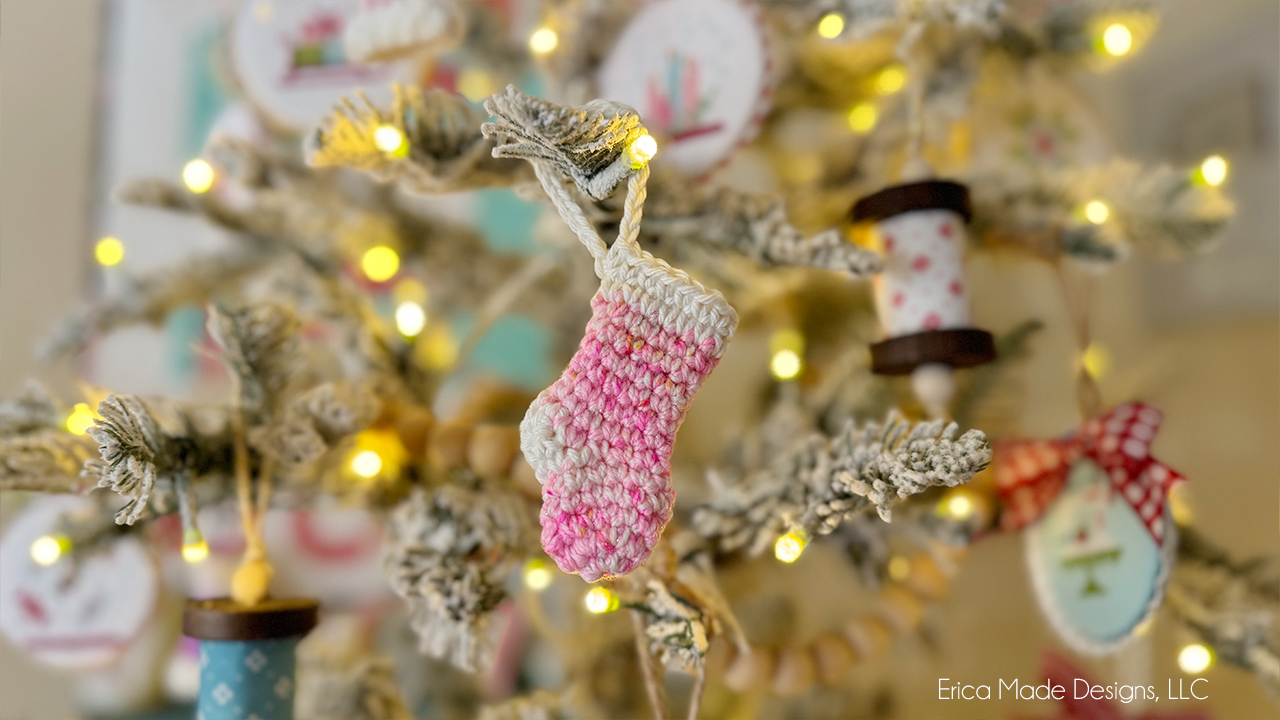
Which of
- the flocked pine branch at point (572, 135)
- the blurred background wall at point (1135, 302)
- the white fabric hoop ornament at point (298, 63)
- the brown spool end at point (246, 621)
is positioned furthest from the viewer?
the blurred background wall at point (1135, 302)

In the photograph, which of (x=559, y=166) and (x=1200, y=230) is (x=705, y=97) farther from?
(x=1200, y=230)

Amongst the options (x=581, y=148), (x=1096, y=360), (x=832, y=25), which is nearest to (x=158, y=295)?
(x=581, y=148)

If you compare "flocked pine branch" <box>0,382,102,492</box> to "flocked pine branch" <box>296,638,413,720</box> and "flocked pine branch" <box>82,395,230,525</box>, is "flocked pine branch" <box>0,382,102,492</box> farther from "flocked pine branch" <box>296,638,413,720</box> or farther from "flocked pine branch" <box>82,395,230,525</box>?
"flocked pine branch" <box>296,638,413,720</box>

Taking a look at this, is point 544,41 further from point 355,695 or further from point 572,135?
point 355,695

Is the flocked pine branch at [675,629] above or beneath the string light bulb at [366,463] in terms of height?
beneath

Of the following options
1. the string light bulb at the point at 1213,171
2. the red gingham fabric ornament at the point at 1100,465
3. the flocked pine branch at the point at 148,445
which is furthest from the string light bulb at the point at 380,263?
the string light bulb at the point at 1213,171

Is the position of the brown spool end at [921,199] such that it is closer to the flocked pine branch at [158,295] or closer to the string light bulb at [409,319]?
the string light bulb at [409,319]

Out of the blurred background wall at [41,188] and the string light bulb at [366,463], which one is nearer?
the string light bulb at [366,463]

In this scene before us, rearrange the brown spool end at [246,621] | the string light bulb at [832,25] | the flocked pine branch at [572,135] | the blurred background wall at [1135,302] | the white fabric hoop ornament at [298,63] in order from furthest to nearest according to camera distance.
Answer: the blurred background wall at [1135,302]
the white fabric hoop ornament at [298,63]
the string light bulb at [832,25]
the brown spool end at [246,621]
the flocked pine branch at [572,135]
